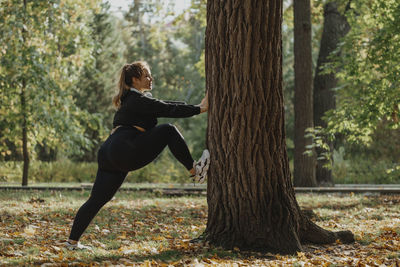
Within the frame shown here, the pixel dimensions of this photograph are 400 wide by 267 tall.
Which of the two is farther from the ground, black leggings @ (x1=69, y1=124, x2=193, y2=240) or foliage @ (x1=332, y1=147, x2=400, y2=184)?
black leggings @ (x1=69, y1=124, x2=193, y2=240)

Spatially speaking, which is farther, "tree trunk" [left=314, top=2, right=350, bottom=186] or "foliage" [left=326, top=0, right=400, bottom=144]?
"tree trunk" [left=314, top=2, right=350, bottom=186]

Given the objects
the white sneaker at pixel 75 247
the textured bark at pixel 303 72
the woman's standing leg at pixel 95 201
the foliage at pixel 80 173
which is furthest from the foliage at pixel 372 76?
the foliage at pixel 80 173

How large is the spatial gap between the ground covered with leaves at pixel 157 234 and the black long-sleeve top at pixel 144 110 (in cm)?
134

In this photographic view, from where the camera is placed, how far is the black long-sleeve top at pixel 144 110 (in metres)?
5.06

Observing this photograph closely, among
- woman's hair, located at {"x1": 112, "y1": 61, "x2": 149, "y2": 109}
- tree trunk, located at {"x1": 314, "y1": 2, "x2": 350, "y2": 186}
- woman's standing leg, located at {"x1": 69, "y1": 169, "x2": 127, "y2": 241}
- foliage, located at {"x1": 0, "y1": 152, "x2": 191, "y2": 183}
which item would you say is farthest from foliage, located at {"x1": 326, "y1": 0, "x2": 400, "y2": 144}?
foliage, located at {"x1": 0, "y1": 152, "x2": 191, "y2": 183}

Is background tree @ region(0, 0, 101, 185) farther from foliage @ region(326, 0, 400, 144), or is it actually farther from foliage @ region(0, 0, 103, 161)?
foliage @ region(326, 0, 400, 144)

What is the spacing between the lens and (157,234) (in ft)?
21.1

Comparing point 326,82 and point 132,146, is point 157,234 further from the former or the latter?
point 326,82

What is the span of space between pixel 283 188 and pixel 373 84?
250 inches

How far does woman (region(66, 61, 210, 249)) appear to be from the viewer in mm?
4977

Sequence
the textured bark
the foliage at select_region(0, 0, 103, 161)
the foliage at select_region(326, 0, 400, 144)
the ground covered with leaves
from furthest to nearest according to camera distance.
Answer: the textured bark → the foliage at select_region(0, 0, 103, 161) → the foliage at select_region(326, 0, 400, 144) → the ground covered with leaves

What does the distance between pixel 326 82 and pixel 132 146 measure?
11397 millimetres

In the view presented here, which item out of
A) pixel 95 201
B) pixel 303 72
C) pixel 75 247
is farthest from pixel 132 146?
pixel 303 72

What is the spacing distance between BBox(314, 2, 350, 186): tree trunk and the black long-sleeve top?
418 inches
